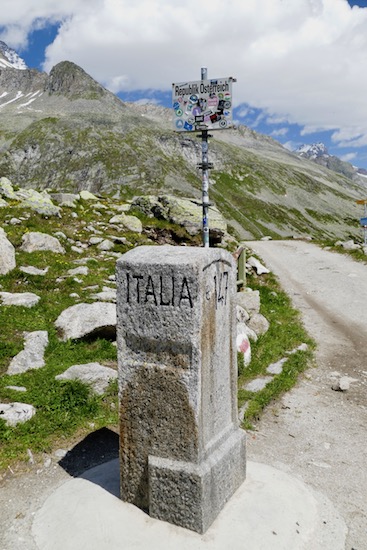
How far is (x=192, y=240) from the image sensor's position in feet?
78.7

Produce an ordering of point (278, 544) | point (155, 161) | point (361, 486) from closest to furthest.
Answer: point (278, 544) → point (361, 486) → point (155, 161)

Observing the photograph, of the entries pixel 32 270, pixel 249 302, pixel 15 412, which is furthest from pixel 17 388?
pixel 249 302

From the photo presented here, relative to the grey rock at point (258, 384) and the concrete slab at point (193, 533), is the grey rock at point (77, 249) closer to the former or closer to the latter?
the grey rock at point (258, 384)

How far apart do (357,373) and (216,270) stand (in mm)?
7346

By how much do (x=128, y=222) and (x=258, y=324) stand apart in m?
12.4

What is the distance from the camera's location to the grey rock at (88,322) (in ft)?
34.1

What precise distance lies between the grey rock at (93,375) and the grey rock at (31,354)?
86cm

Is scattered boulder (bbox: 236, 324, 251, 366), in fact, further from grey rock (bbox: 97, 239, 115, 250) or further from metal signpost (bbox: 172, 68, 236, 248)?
grey rock (bbox: 97, 239, 115, 250)

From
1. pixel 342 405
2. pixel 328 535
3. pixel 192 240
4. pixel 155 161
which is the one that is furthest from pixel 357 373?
pixel 155 161

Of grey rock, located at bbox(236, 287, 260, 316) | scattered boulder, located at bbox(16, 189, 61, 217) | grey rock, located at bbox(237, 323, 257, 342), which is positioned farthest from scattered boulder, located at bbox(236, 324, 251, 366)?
scattered boulder, located at bbox(16, 189, 61, 217)

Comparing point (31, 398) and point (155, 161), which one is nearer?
point (31, 398)

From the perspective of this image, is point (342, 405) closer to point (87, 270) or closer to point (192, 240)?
point (87, 270)

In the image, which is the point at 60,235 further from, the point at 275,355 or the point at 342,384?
the point at 342,384

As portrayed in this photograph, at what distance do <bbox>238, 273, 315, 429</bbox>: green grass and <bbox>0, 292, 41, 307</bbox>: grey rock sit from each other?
5.85 m
